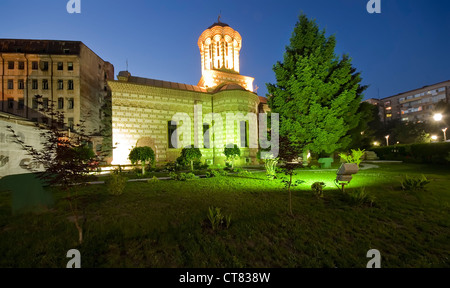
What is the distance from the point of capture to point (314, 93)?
14094 millimetres

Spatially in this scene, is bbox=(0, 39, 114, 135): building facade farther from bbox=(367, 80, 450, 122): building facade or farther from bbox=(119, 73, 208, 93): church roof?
bbox=(367, 80, 450, 122): building facade

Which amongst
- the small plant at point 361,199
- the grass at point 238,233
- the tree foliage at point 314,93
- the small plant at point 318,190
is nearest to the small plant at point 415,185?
the grass at point 238,233

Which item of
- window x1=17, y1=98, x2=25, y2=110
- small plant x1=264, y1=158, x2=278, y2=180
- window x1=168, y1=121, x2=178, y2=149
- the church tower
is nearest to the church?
window x1=168, y1=121, x2=178, y2=149

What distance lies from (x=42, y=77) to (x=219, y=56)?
28338 mm

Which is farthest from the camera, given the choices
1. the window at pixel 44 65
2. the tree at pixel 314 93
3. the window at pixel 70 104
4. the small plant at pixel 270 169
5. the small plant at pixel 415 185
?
the window at pixel 70 104

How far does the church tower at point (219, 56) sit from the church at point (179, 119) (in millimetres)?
2249

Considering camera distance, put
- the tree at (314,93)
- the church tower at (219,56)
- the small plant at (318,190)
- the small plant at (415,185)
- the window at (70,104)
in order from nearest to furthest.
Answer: the small plant at (318,190) → the small plant at (415,185) → the tree at (314,93) → the church tower at (219,56) → the window at (70,104)

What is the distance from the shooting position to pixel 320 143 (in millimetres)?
14406

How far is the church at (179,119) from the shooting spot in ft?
60.2

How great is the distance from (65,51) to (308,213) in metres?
40.5

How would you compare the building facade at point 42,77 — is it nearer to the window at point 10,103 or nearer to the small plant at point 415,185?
the window at point 10,103

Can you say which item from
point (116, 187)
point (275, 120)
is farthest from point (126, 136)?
point (275, 120)

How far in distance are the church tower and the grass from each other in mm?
20296

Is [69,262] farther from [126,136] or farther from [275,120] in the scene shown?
[126,136]
